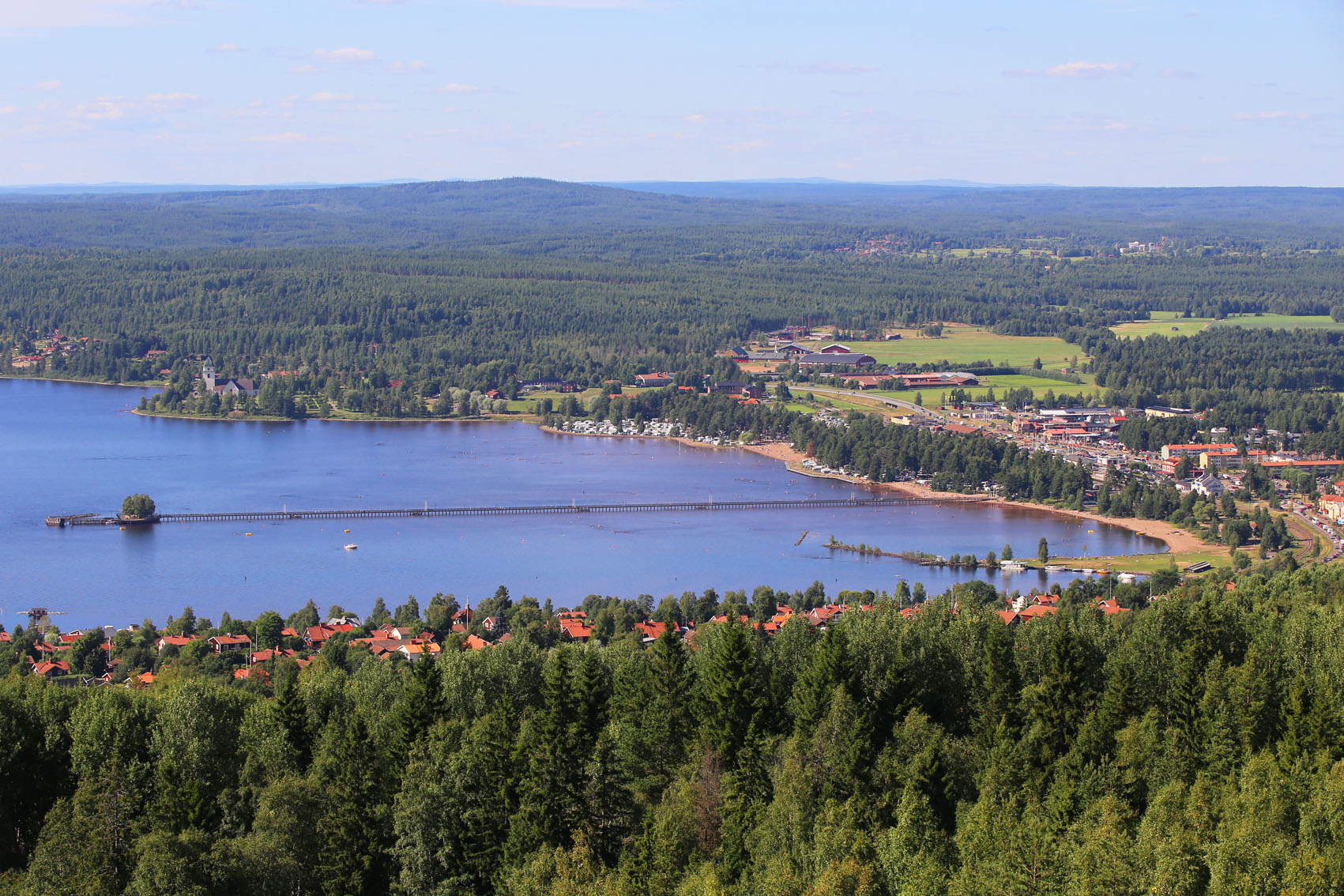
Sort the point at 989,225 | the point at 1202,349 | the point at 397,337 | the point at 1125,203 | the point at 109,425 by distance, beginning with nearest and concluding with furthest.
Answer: the point at 109,425 < the point at 1202,349 < the point at 397,337 < the point at 989,225 < the point at 1125,203

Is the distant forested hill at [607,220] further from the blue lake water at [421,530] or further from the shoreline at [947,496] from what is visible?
the blue lake water at [421,530]

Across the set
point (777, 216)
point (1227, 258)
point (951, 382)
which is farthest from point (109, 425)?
point (777, 216)

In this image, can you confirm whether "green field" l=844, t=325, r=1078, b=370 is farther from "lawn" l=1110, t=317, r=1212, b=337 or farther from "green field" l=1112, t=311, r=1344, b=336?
"green field" l=1112, t=311, r=1344, b=336

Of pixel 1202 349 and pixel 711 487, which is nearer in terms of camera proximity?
pixel 711 487

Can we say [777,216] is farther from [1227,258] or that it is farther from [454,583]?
[454,583]

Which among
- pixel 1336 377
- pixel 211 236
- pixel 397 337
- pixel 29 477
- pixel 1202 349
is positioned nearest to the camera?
pixel 29 477

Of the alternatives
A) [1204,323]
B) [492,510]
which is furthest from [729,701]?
[1204,323]

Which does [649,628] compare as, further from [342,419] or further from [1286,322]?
[1286,322]
